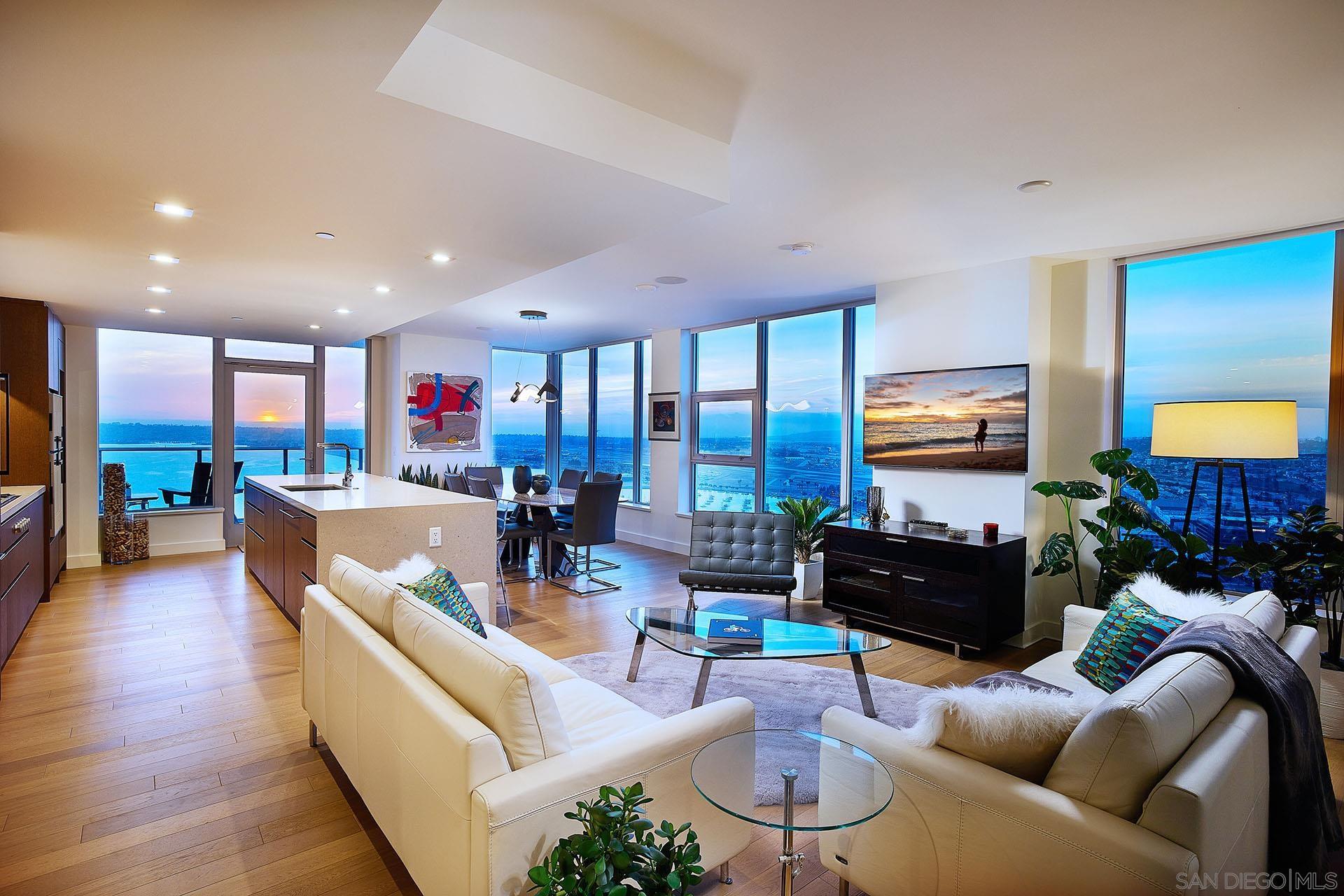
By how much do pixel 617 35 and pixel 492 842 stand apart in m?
→ 2.13

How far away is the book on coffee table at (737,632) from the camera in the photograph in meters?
3.03

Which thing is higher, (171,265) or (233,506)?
(171,265)

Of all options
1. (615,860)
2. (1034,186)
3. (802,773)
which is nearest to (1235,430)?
(1034,186)

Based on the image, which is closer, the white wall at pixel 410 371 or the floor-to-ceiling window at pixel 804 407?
the floor-to-ceiling window at pixel 804 407

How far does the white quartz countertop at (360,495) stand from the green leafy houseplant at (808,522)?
Answer: 95.0 inches

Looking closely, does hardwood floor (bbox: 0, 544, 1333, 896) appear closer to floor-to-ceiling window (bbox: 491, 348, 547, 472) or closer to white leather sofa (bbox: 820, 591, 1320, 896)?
white leather sofa (bbox: 820, 591, 1320, 896)

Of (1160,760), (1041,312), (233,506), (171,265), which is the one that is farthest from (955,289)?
(233,506)

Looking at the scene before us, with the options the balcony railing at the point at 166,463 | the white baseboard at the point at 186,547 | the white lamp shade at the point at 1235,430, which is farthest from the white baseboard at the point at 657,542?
the white lamp shade at the point at 1235,430

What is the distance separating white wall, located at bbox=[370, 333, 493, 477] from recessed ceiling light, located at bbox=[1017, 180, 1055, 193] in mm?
6480

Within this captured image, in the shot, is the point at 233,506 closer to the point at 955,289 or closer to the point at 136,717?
the point at 136,717

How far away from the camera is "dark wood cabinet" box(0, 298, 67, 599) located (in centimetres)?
509

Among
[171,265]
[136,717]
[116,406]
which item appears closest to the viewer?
[136,717]

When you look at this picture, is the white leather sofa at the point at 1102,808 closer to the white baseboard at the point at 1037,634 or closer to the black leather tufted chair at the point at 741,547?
the white baseboard at the point at 1037,634

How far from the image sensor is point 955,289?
15.1ft
